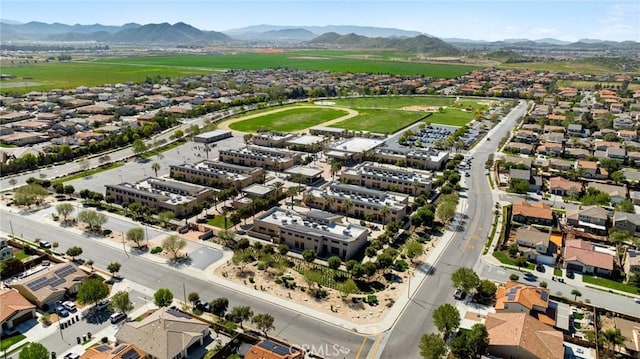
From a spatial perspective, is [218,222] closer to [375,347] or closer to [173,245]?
[173,245]

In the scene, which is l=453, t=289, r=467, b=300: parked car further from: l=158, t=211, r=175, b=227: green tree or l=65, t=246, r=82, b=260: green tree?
l=65, t=246, r=82, b=260: green tree

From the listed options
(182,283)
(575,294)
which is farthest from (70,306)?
(575,294)

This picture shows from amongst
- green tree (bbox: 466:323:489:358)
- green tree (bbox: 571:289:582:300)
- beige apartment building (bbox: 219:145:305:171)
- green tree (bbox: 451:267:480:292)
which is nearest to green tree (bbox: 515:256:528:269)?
green tree (bbox: 571:289:582:300)

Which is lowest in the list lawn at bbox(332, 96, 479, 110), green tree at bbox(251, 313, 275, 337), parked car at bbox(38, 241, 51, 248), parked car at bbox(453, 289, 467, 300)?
parked car at bbox(38, 241, 51, 248)

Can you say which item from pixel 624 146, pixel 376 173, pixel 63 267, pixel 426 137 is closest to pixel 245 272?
pixel 63 267

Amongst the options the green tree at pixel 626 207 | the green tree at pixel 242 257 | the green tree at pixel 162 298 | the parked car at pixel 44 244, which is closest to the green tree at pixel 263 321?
the green tree at pixel 162 298

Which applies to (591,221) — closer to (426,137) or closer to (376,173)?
(376,173)
